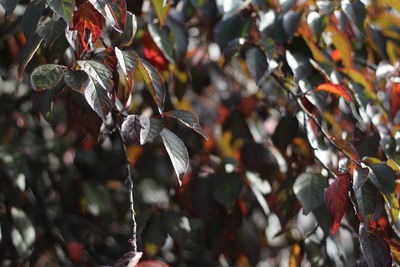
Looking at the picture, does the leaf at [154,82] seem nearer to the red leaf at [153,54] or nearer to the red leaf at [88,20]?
the red leaf at [88,20]

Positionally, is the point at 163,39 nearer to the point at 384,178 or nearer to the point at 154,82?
the point at 154,82

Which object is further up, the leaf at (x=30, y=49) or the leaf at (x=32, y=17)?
the leaf at (x=32, y=17)

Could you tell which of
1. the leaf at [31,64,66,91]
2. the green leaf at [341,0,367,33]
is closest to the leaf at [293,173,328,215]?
the green leaf at [341,0,367,33]

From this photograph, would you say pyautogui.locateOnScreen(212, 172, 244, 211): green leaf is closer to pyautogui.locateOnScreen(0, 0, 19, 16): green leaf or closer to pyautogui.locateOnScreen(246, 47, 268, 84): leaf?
pyautogui.locateOnScreen(246, 47, 268, 84): leaf

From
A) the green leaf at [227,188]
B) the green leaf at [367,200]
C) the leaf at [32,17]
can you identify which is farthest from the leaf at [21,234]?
the green leaf at [367,200]

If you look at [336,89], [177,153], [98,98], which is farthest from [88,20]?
[336,89]
